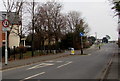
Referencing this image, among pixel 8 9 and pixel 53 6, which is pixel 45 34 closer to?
pixel 53 6

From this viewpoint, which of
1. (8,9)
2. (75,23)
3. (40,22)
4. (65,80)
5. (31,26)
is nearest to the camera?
(65,80)

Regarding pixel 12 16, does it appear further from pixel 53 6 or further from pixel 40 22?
pixel 53 6

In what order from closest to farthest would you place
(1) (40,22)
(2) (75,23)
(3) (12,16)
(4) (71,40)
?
1. (3) (12,16)
2. (1) (40,22)
3. (4) (71,40)
4. (2) (75,23)

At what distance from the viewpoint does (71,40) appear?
76.1 meters

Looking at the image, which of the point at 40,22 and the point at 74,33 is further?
the point at 74,33

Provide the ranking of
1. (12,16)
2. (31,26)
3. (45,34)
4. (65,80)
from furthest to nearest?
(45,34) → (31,26) → (12,16) → (65,80)

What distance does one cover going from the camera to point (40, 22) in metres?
43.0

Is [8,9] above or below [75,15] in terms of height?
below

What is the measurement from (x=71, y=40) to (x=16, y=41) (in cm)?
2215

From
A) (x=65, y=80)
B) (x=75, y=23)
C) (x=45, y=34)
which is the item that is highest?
(x=75, y=23)

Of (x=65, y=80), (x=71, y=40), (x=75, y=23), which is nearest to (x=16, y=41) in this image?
(x=71, y=40)

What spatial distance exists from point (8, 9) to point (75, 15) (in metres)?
55.5

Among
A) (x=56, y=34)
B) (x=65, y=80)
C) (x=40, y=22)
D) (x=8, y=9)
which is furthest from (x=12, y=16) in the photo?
(x=65, y=80)

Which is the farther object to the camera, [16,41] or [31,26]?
[16,41]
